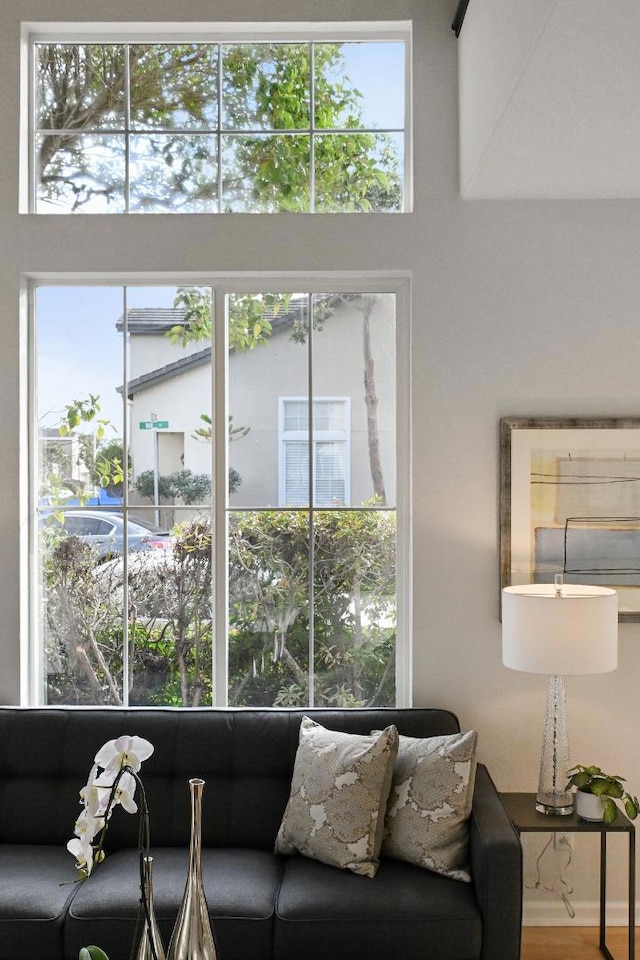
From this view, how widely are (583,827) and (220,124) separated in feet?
9.34

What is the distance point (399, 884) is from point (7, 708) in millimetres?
1514

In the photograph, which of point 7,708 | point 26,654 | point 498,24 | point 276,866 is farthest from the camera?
point 26,654

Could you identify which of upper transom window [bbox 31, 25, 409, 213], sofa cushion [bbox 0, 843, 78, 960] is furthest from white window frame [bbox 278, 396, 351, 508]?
sofa cushion [bbox 0, 843, 78, 960]

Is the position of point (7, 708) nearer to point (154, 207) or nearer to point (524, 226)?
point (154, 207)

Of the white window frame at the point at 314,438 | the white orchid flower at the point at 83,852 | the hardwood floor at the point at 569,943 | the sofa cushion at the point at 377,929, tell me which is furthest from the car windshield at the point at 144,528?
the hardwood floor at the point at 569,943

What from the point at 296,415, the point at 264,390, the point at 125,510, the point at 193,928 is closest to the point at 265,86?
the point at 264,390

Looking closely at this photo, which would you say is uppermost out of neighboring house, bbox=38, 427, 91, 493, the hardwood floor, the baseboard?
neighboring house, bbox=38, 427, 91, 493

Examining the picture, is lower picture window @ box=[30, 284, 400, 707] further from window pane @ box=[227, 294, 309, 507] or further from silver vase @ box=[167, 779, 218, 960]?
silver vase @ box=[167, 779, 218, 960]

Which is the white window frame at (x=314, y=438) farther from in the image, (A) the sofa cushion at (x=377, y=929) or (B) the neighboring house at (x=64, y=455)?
(A) the sofa cushion at (x=377, y=929)

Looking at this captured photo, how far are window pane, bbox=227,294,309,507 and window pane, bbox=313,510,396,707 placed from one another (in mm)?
277

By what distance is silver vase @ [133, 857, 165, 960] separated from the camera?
5.32 feet

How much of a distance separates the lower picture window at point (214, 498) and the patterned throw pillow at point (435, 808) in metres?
0.66

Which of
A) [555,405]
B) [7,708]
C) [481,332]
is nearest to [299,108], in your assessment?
[481,332]

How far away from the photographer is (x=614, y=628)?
2.81 meters
